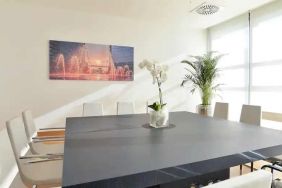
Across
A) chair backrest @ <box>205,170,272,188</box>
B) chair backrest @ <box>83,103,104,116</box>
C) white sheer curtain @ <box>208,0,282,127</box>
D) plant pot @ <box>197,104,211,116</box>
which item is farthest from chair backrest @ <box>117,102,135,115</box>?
chair backrest @ <box>205,170,272,188</box>

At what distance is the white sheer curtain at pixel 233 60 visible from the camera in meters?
4.34

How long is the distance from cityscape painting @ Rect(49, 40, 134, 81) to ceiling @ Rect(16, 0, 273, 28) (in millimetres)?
664

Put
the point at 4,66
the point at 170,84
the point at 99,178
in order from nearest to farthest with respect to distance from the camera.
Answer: the point at 99,178 → the point at 4,66 → the point at 170,84

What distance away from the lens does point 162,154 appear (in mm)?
1176

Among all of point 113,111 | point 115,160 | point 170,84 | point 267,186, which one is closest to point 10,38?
point 113,111

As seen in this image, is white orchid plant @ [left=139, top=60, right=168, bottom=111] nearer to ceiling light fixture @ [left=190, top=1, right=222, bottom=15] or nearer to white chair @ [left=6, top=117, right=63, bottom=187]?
white chair @ [left=6, top=117, right=63, bottom=187]

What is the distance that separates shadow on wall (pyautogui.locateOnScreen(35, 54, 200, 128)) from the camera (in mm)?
4051

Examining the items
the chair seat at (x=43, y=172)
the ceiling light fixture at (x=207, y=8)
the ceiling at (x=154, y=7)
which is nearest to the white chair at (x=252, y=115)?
the ceiling light fixture at (x=207, y=8)

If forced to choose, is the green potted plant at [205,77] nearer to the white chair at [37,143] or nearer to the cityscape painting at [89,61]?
the cityscape painting at [89,61]

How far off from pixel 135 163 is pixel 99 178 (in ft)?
0.72

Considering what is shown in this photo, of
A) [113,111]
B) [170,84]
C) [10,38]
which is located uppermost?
[10,38]

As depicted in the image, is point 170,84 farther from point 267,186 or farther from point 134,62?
point 267,186

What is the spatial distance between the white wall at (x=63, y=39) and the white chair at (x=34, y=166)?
1.50 m

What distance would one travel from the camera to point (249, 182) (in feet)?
2.28
